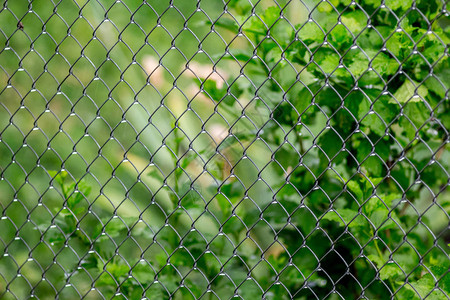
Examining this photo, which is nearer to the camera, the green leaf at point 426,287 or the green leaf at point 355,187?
the green leaf at point 426,287

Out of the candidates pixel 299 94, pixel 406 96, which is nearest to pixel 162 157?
pixel 299 94

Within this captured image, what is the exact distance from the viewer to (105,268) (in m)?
1.95

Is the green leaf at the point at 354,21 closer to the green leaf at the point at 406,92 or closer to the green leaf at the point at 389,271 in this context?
the green leaf at the point at 406,92

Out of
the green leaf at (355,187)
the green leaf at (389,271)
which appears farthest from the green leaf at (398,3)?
the green leaf at (389,271)

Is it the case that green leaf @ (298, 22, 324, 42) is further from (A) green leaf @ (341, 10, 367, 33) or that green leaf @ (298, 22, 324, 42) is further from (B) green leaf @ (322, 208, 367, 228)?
(B) green leaf @ (322, 208, 367, 228)

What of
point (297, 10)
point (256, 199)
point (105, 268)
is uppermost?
point (297, 10)

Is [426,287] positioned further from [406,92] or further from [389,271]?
[406,92]

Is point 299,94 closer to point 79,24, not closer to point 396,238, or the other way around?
point 396,238

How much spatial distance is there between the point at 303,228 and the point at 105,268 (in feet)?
1.82

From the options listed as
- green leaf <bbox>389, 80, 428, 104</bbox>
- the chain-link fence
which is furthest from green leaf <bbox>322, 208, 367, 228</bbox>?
green leaf <bbox>389, 80, 428, 104</bbox>

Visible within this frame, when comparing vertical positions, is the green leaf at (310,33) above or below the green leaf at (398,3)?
below

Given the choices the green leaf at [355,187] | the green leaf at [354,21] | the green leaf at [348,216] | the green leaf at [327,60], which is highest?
the green leaf at [354,21]

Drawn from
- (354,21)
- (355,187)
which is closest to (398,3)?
(354,21)

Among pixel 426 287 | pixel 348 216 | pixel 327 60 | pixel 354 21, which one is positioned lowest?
pixel 426 287
